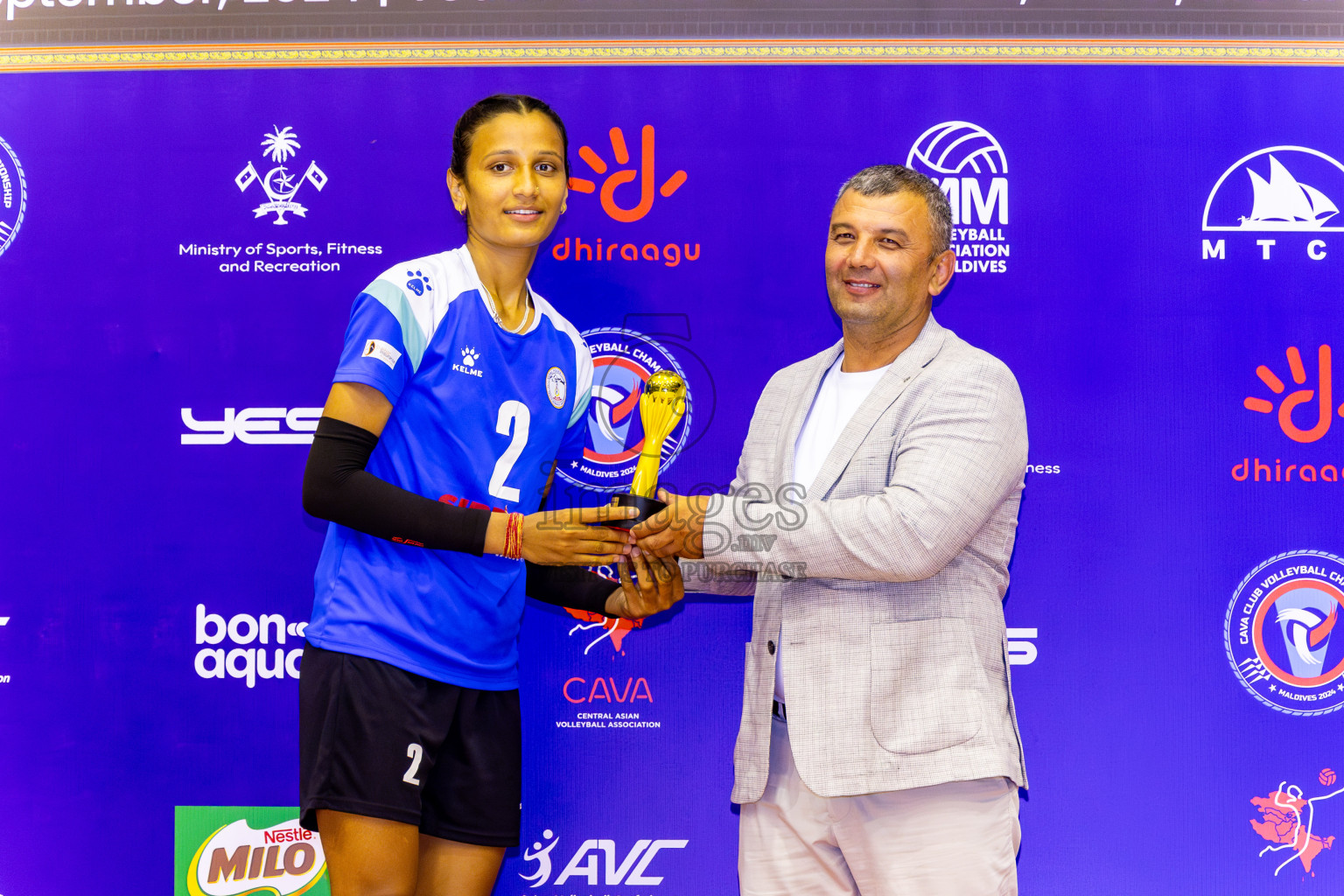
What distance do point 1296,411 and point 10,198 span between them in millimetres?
4249

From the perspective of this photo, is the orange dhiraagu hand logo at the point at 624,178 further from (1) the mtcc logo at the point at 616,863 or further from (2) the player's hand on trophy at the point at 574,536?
(1) the mtcc logo at the point at 616,863

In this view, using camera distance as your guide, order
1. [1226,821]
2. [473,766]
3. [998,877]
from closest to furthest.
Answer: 1. [998,877]
2. [473,766]
3. [1226,821]

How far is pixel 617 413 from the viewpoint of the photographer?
324cm

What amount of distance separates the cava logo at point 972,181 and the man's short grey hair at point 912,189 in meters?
0.88

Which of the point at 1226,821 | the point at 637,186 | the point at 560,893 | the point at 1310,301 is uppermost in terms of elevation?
the point at 637,186

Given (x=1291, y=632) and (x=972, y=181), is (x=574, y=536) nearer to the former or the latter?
(x=972, y=181)

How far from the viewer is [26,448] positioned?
3227 mm

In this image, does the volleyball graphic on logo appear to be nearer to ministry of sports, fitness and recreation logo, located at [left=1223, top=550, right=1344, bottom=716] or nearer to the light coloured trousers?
ministry of sports, fitness and recreation logo, located at [left=1223, top=550, right=1344, bottom=716]

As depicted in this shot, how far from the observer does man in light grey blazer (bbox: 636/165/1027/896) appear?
2014 millimetres

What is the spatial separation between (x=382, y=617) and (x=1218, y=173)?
113 inches

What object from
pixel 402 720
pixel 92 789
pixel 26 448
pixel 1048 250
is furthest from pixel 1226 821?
pixel 26 448

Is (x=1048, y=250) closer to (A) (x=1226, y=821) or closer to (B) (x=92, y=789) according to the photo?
(A) (x=1226, y=821)

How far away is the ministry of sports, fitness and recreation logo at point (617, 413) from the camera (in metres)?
3.21

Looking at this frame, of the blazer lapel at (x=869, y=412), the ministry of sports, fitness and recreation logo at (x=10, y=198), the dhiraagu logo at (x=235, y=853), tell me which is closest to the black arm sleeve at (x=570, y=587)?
the blazer lapel at (x=869, y=412)
